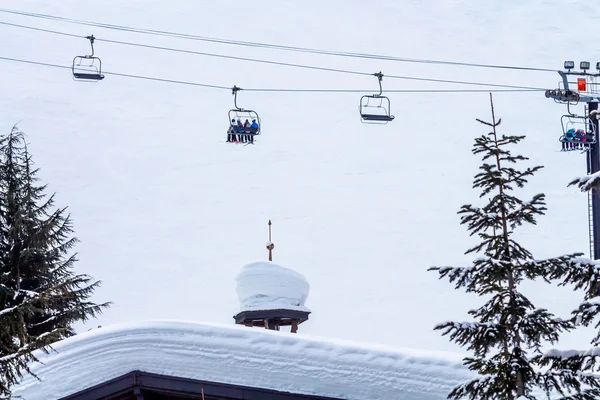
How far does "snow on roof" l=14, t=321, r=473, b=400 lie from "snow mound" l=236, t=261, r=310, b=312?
4379 mm

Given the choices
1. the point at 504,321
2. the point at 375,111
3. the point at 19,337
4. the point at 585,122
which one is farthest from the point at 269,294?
the point at 375,111

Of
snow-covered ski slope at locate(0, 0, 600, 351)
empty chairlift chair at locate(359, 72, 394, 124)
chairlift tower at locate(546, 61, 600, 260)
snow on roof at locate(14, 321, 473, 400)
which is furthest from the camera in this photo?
snow-covered ski slope at locate(0, 0, 600, 351)

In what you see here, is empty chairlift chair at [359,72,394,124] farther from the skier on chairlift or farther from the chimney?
the chimney

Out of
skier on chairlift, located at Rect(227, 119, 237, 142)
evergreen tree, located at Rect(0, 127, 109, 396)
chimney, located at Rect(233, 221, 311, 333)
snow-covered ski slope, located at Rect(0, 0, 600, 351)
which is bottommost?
chimney, located at Rect(233, 221, 311, 333)

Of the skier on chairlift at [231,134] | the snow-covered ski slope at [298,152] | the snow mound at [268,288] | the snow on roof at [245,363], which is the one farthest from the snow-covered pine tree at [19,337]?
the snow-covered ski slope at [298,152]

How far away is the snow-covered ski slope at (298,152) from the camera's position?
51844 mm

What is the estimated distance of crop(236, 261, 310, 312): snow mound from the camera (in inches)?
537

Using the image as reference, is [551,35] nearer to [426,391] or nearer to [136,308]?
[136,308]

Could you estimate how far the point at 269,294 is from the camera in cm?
1373

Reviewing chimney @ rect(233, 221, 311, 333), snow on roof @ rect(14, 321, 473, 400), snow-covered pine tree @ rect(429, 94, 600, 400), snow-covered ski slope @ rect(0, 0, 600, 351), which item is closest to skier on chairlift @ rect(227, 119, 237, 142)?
chimney @ rect(233, 221, 311, 333)

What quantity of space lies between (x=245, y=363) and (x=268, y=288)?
191 inches

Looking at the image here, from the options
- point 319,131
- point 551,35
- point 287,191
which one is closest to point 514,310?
point 287,191

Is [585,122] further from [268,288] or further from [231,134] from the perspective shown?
[231,134]

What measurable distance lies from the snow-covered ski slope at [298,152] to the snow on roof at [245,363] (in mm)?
34912
